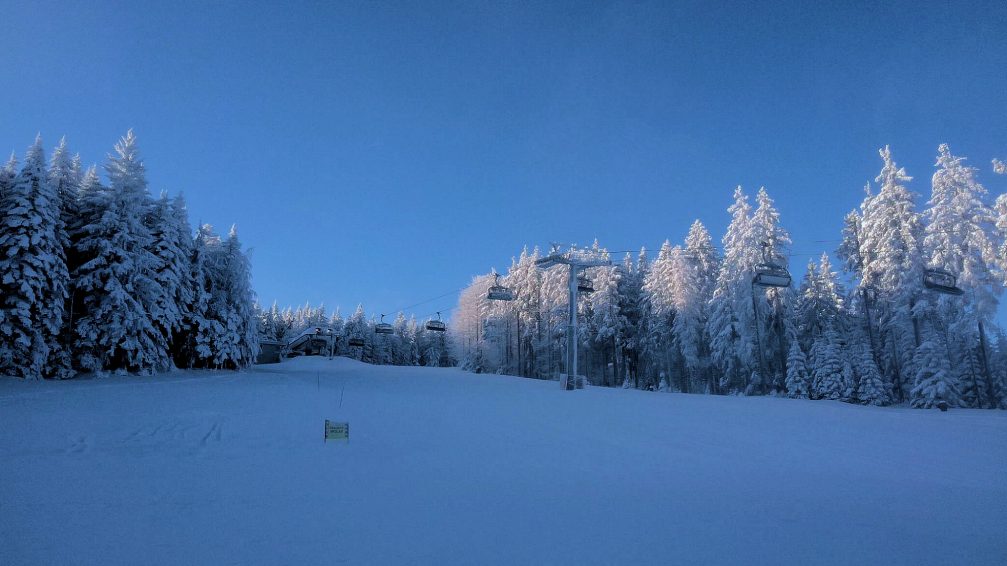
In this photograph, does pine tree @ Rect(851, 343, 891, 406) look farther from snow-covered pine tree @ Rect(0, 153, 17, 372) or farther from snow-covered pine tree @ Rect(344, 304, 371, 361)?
snow-covered pine tree @ Rect(344, 304, 371, 361)

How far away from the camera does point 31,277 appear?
2209 cm

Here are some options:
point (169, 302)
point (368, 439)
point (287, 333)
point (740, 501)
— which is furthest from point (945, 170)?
point (287, 333)

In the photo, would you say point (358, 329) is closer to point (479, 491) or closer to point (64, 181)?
point (64, 181)

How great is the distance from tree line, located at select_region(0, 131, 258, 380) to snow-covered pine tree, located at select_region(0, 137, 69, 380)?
46 mm

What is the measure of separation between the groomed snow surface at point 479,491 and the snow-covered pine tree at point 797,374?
2095 centimetres

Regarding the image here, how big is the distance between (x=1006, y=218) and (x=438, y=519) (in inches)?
1308

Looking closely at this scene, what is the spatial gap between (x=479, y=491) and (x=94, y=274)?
87.1ft

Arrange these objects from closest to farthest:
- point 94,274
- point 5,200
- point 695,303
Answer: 1. point 5,200
2. point 94,274
3. point 695,303

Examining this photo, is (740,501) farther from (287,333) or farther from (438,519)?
(287,333)

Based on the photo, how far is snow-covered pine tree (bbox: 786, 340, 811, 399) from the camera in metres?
34.5

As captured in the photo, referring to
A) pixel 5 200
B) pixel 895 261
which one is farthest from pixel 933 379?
pixel 5 200

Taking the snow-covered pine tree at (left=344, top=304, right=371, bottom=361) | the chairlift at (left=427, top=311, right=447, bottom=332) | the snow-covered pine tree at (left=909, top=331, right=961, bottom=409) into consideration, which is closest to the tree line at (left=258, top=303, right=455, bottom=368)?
the snow-covered pine tree at (left=344, top=304, right=371, bottom=361)

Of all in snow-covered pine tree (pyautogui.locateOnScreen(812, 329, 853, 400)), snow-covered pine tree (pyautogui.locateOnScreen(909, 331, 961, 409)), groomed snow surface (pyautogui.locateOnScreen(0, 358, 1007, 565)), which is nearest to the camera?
groomed snow surface (pyautogui.locateOnScreen(0, 358, 1007, 565))

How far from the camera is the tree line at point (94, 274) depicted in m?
22.0
